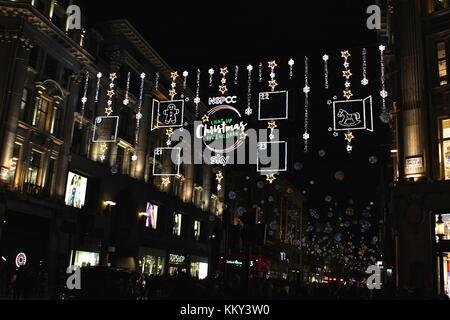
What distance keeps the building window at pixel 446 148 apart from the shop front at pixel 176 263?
31.4 meters

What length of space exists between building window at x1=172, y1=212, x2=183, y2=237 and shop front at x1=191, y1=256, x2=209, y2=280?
15.9 ft

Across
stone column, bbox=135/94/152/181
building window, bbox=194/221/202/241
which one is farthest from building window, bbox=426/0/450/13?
building window, bbox=194/221/202/241

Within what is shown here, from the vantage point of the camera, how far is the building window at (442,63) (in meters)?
23.8

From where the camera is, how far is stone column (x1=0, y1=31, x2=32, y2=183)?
28.2 m

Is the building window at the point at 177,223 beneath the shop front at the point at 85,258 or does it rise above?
above

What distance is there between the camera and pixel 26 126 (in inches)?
1198

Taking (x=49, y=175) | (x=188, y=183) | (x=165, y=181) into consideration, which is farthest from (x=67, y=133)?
(x=188, y=183)

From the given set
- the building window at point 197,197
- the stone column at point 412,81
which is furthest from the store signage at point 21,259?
the building window at point 197,197

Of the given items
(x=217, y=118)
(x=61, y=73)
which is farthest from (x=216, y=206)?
(x=217, y=118)

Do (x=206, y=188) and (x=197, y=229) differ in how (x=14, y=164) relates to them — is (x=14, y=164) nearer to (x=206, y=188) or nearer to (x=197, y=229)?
(x=197, y=229)

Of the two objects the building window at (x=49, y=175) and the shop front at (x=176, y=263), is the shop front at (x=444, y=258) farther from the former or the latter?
the shop front at (x=176, y=263)

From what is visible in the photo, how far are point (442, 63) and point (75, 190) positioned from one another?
25.9m

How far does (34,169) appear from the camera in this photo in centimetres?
3147

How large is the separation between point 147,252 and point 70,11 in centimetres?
2193
